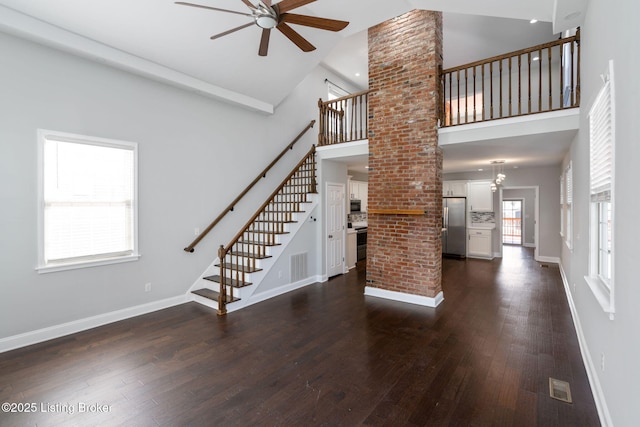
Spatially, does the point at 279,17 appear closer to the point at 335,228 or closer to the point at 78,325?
the point at 335,228

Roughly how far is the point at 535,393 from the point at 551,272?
562 cm

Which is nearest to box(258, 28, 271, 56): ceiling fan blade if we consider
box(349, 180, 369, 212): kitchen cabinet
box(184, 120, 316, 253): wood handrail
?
box(184, 120, 316, 253): wood handrail

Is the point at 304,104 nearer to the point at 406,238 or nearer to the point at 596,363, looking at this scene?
the point at 406,238

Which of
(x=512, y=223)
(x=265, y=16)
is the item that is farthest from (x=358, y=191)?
(x=512, y=223)

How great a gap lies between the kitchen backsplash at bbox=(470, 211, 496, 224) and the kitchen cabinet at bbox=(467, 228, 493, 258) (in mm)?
369

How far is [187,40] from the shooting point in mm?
3914

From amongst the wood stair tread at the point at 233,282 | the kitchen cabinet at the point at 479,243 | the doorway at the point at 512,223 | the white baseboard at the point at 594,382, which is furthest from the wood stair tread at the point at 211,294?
the doorway at the point at 512,223

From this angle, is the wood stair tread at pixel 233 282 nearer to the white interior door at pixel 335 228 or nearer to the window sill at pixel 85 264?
the window sill at pixel 85 264

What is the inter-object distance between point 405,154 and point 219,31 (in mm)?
3283

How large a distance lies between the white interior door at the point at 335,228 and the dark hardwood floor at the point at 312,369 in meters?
1.87

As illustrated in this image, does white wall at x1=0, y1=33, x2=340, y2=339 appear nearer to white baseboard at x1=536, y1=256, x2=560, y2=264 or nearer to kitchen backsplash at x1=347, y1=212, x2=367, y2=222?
kitchen backsplash at x1=347, y1=212, x2=367, y2=222

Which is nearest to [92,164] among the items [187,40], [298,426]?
[187,40]

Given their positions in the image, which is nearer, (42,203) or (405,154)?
(42,203)

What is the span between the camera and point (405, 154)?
4.80 m
